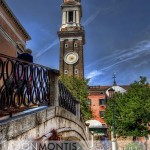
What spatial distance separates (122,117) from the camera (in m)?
32.8

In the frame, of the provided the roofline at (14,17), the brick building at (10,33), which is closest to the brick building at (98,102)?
the roofline at (14,17)

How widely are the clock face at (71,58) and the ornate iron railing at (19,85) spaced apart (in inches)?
2112

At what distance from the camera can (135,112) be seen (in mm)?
31812

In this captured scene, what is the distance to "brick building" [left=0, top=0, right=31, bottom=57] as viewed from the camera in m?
17.5

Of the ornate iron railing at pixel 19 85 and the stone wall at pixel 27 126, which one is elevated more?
the ornate iron railing at pixel 19 85

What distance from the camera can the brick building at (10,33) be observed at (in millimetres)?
17547

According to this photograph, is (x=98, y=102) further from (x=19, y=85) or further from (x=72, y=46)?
(x=19, y=85)

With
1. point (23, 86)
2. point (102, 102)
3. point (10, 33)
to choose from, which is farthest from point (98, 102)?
point (23, 86)

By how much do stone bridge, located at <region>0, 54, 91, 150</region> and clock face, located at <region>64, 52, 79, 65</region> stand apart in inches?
2086

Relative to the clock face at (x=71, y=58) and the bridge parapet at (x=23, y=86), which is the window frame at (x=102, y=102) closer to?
the clock face at (x=71, y=58)

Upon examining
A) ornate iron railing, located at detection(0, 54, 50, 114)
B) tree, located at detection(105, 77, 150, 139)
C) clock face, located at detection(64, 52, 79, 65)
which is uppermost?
clock face, located at detection(64, 52, 79, 65)

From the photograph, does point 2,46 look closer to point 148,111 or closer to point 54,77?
point 54,77

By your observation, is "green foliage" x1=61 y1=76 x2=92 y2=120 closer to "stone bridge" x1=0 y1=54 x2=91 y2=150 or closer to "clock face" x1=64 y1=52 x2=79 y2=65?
"clock face" x1=64 y1=52 x2=79 y2=65

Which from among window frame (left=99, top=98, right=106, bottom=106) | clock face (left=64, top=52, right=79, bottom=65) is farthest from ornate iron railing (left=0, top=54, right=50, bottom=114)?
clock face (left=64, top=52, right=79, bottom=65)
